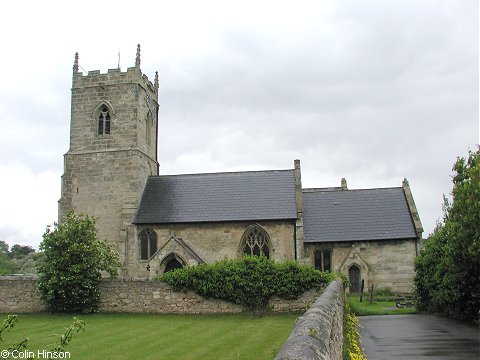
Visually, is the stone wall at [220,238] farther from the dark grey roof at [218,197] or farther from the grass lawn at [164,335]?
the grass lawn at [164,335]

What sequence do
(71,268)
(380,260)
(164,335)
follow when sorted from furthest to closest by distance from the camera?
1. (380,260)
2. (71,268)
3. (164,335)

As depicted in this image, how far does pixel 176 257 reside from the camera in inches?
1235

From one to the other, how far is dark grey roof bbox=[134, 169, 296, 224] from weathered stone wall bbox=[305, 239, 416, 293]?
3809 millimetres

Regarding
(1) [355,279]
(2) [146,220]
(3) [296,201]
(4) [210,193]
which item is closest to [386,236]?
(1) [355,279]

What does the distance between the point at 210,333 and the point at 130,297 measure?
324 inches

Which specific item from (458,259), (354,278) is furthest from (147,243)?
(458,259)

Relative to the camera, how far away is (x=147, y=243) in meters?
34.2

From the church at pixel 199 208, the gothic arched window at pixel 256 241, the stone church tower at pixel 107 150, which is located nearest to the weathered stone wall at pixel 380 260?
the church at pixel 199 208

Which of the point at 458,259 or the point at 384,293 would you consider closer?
the point at 458,259

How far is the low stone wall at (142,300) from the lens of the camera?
81.1ft

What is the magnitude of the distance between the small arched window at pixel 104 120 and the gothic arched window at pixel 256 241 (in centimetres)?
1253

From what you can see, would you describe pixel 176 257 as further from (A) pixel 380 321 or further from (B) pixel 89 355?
(B) pixel 89 355

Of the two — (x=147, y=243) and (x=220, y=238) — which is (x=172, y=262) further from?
(x=220, y=238)

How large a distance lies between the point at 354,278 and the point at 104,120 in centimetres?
2023
